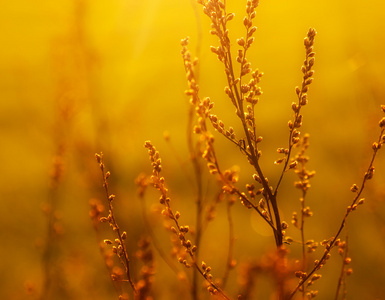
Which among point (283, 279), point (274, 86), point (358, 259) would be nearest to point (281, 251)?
point (283, 279)

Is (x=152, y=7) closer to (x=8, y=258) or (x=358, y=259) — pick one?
(x=8, y=258)

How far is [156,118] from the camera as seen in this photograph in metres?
5.80

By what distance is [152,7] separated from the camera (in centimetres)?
613

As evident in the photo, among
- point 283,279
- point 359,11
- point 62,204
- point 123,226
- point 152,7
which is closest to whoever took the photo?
point 283,279

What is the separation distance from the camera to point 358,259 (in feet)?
13.4

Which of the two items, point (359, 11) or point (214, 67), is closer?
point (359, 11)

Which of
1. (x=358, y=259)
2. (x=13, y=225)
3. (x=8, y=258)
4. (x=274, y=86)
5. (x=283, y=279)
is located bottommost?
(x=283, y=279)

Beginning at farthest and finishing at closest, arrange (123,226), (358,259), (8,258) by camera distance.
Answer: (8,258) < (358,259) < (123,226)

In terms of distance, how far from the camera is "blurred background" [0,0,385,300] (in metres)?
3.73

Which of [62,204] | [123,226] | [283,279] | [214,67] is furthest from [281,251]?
[214,67]

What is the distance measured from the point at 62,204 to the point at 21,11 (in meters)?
3.77

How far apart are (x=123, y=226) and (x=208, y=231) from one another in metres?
2.05

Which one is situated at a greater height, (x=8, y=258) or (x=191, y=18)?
(x=191, y=18)

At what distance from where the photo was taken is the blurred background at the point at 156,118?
3.73 m
